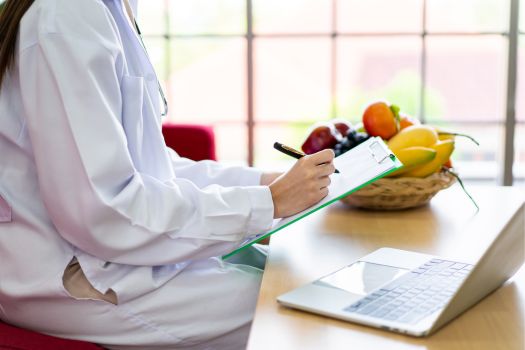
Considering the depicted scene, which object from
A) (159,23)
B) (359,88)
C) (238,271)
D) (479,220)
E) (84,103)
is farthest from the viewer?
(359,88)

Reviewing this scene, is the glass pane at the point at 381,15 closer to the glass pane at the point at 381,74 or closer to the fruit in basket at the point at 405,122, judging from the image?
the glass pane at the point at 381,74

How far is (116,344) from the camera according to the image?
1354 mm

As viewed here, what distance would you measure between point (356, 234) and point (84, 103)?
1.87ft

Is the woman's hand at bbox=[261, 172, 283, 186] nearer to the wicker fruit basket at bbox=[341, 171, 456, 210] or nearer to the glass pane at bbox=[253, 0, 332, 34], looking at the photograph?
the wicker fruit basket at bbox=[341, 171, 456, 210]

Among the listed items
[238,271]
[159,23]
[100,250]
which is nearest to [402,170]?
[238,271]

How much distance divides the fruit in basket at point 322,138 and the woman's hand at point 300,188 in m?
0.35

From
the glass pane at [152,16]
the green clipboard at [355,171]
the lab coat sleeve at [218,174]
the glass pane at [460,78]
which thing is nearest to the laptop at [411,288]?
the green clipboard at [355,171]

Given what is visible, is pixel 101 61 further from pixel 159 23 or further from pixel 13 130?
pixel 159 23

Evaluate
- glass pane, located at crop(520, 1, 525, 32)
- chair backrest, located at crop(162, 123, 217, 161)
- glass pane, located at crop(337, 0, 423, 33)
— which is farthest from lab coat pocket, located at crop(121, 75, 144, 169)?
glass pane, located at crop(337, 0, 423, 33)

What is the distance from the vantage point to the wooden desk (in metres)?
0.93

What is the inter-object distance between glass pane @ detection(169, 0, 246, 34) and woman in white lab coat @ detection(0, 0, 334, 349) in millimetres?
3040

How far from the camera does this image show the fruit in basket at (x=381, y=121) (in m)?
1.78

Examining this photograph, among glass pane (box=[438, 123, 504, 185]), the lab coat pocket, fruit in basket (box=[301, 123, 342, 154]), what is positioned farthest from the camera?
glass pane (box=[438, 123, 504, 185])

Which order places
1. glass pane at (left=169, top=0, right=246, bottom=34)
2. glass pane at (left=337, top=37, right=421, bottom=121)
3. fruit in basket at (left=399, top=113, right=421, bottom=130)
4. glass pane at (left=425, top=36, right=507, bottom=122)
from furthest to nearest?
glass pane at (left=425, top=36, right=507, bottom=122)
glass pane at (left=337, top=37, right=421, bottom=121)
glass pane at (left=169, top=0, right=246, bottom=34)
fruit in basket at (left=399, top=113, right=421, bottom=130)
